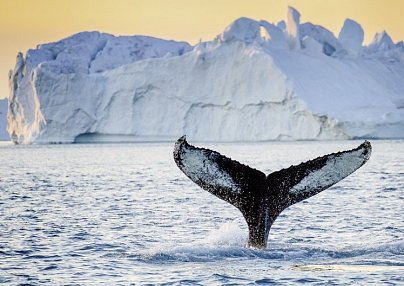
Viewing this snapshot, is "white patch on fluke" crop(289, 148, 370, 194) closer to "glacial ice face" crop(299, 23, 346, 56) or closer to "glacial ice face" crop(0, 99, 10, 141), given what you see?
"glacial ice face" crop(299, 23, 346, 56)

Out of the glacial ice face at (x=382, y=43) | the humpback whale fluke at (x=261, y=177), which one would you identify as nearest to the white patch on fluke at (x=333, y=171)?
the humpback whale fluke at (x=261, y=177)

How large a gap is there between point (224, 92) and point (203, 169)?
43.6m

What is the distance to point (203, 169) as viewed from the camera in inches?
234

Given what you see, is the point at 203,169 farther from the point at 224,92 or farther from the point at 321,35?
the point at 321,35

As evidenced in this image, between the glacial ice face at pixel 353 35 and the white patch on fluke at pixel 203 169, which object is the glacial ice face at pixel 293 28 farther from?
the white patch on fluke at pixel 203 169

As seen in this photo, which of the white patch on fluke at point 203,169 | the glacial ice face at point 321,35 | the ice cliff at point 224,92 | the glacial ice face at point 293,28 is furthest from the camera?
the glacial ice face at point 321,35

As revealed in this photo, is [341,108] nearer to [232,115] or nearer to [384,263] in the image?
[232,115]

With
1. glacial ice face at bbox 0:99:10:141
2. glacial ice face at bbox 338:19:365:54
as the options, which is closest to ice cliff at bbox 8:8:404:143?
glacial ice face at bbox 338:19:365:54

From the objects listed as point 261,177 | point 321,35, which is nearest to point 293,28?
point 321,35

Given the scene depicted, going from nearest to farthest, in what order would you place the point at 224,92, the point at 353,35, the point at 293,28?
the point at 224,92, the point at 293,28, the point at 353,35

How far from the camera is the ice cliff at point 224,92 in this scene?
46.8m

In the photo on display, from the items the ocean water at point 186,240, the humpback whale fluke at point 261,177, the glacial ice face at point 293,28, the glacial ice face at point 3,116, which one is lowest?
the ocean water at point 186,240

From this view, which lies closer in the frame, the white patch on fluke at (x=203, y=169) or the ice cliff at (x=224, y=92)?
the white patch on fluke at (x=203, y=169)

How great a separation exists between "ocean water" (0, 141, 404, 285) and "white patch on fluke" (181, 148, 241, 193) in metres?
0.79
